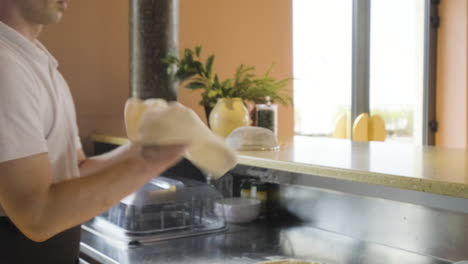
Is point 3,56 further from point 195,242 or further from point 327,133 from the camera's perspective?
point 327,133

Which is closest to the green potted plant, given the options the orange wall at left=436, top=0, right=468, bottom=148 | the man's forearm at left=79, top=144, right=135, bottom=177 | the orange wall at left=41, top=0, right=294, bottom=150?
the orange wall at left=41, top=0, right=294, bottom=150

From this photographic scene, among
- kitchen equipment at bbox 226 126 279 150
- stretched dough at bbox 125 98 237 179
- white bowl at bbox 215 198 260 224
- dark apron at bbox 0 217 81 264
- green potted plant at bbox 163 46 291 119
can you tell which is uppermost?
green potted plant at bbox 163 46 291 119

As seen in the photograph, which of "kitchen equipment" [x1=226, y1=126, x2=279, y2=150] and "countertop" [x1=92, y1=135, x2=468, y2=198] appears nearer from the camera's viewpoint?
"countertop" [x1=92, y1=135, x2=468, y2=198]

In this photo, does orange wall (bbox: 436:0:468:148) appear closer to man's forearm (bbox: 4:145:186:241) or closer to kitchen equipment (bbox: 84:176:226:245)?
kitchen equipment (bbox: 84:176:226:245)

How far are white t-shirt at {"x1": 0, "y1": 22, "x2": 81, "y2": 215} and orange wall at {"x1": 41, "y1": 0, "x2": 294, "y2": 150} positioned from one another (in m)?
1.18

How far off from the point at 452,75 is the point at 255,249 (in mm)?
3164

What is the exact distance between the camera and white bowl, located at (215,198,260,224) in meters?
1.89

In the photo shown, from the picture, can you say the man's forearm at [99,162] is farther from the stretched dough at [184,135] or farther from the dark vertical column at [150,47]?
the dark vertical column at [150,47]

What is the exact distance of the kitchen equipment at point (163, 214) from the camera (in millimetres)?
1705

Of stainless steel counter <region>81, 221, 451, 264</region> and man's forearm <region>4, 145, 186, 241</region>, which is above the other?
man's forearm <region>4, 145, 186, 241</region>

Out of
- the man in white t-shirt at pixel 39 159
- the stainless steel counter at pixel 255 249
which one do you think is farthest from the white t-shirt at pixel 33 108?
the stainless steel counter at pixel 255 249

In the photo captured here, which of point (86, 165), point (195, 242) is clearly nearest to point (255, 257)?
point (195, 242)

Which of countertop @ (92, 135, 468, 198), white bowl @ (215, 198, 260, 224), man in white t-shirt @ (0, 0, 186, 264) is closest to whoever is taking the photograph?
man in white t-shirt @ (0, 0, 186, 264)

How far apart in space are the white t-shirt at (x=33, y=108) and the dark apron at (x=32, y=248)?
56 mm
